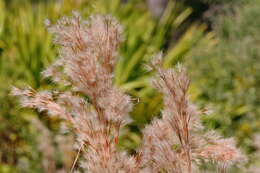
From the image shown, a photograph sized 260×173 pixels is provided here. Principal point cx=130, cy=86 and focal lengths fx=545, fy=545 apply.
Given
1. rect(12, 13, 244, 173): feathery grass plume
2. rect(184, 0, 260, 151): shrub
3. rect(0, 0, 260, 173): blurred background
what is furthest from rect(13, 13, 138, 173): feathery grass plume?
Result: rect(184, 0, 260, 151): shrub

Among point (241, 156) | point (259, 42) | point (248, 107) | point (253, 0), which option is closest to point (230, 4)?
point (253, 0)

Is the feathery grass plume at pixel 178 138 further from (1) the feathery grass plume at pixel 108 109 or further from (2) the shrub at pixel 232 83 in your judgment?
(2) the shrub at pixel 232 83

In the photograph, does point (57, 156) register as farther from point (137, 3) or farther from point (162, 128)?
point (137, 3)

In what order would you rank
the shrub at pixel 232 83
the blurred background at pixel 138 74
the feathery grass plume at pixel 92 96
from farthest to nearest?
the shrub at pixel 232 83, the blurred background at pixel 138 74, the feathery grass plume at pixel 92 96

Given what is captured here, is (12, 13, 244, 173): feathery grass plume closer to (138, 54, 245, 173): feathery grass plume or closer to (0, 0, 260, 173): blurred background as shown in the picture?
(138, 54, 245, 173): feathery grass plume

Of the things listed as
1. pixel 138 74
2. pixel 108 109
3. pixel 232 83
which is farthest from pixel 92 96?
pixel 138 74

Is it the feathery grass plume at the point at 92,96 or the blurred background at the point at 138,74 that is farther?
the blurred background at the point at 138,74

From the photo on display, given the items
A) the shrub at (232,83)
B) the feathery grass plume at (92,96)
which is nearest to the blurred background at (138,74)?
the shrub at (232,83)
